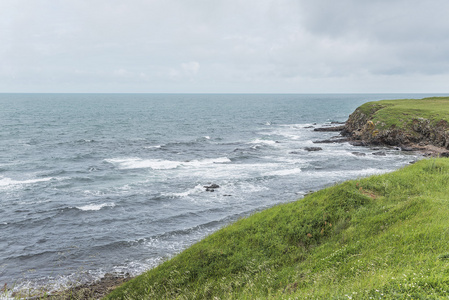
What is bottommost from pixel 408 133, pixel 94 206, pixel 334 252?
pixel 94 206

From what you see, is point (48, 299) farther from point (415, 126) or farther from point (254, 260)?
point (415, 126)

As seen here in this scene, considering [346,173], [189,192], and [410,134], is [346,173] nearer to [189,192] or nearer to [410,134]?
[189,192]

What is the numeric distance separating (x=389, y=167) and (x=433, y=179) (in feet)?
86.5

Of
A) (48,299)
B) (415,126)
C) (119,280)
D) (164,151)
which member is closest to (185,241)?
(119,280)

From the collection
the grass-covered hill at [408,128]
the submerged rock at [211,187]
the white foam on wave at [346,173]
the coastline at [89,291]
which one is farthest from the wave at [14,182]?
the grass-covered hill at [408,128]

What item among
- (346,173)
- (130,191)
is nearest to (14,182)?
(130,191)

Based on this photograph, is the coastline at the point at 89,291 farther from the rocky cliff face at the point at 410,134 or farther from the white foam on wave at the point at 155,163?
the rocky cliff face at the point at 410,134

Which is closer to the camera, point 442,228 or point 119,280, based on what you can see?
point 442,228

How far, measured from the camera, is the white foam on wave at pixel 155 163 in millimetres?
48088

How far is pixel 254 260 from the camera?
50.4 feet

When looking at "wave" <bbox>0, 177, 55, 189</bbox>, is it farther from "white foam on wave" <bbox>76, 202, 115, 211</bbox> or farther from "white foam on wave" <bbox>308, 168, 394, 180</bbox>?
"white foam on wave" <bbox>308, 168, 394, 180</bbox>

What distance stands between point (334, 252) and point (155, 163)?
40220mm

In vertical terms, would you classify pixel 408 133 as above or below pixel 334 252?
above

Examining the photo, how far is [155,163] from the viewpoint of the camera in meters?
50.3
